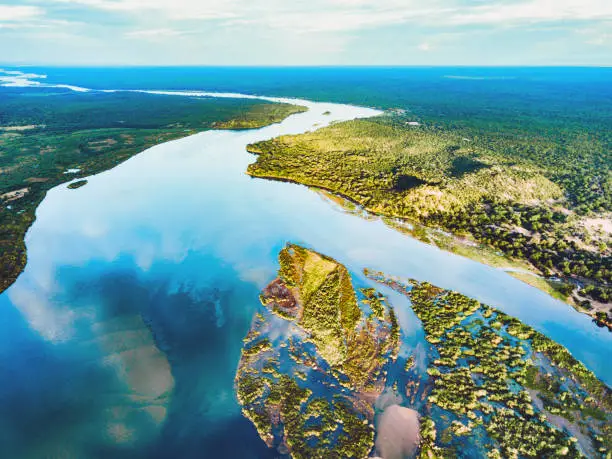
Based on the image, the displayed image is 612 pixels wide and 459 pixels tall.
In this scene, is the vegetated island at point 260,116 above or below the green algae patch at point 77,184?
above

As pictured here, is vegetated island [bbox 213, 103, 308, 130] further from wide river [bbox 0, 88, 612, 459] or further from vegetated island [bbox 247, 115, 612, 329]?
wide river [bbox 0, 88, 612, 459]

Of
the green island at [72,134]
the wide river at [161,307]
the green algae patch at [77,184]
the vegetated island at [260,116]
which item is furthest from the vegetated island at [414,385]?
the vegetated island at [260,116]

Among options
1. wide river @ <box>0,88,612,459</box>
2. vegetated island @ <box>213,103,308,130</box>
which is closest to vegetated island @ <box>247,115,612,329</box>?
wide river @ <box>0,88,612,459</box>

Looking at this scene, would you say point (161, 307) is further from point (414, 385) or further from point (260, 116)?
point (260, 116)

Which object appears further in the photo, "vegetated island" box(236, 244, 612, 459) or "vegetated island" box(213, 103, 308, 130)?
"vegetated island" box(213, 103, 308, 130)

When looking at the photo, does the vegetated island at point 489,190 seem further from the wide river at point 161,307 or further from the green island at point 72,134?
the green island at point 72,134

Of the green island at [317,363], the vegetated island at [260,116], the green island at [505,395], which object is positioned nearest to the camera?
the green island at [505,395]

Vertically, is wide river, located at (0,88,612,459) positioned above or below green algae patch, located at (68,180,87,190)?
below

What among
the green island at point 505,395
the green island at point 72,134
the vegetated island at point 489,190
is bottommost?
the green island at point 505,395
